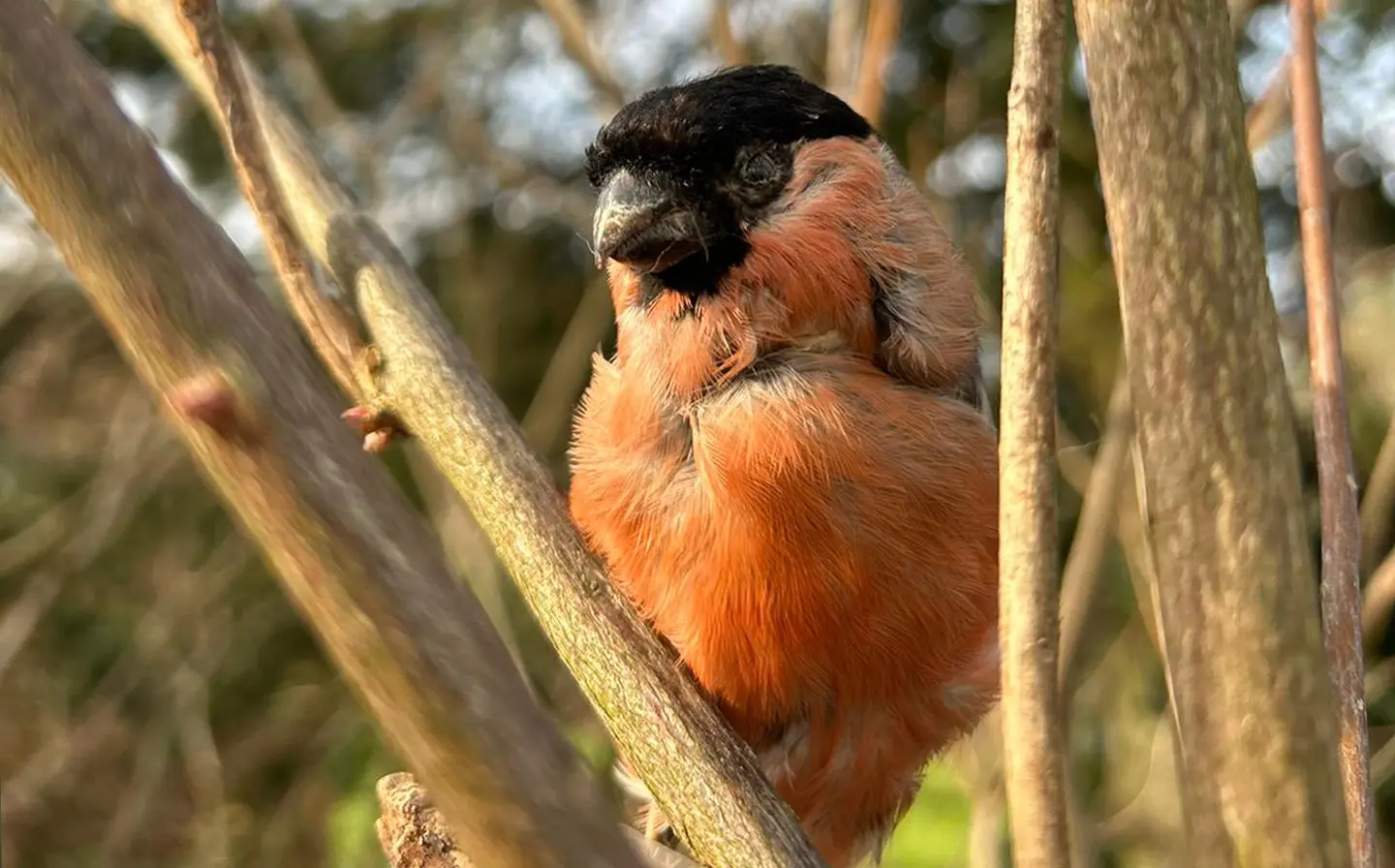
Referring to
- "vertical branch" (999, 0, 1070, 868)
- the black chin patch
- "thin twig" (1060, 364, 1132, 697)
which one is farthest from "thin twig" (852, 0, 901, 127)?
"vertical branch" (999, 0, 1070, 868)

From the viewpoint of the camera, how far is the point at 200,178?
618 cm

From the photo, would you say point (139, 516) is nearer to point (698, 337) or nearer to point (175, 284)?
point (698, 337)

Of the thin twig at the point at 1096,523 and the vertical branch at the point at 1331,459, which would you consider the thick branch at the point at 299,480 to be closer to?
the vertical branch at the point at 1331,459

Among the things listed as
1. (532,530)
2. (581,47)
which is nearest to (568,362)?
(581,47)

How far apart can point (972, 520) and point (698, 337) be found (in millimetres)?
528

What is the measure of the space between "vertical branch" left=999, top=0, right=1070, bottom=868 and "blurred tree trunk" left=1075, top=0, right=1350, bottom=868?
17cm

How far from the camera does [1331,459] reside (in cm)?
123

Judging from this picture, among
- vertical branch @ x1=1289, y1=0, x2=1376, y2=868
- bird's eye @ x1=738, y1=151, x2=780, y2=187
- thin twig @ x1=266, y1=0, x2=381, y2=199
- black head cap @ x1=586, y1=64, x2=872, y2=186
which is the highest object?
thin twig @ x1=266, y1=0, x2=381, y2=199

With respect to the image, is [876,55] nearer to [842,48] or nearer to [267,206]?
[842,48]

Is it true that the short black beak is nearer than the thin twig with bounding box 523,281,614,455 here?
Yes

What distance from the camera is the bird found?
207 cm

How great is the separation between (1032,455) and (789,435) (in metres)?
1.01

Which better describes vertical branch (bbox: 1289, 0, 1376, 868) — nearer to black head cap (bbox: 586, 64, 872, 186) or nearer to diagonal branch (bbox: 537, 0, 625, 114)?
black head cap (bbox: 586, 64, 872, 186)

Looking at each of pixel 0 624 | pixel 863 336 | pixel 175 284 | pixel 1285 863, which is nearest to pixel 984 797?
pixel 863 336
